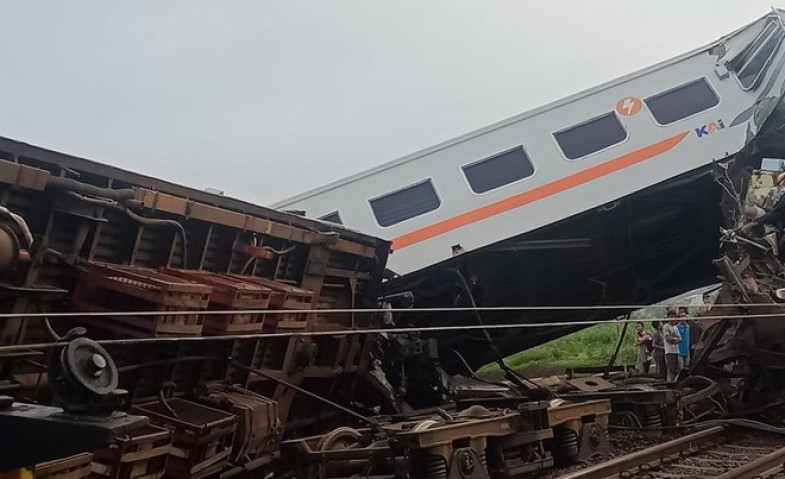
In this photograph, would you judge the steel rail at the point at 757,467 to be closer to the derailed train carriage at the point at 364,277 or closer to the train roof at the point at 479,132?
the derailed train carriage at the point at 364,277

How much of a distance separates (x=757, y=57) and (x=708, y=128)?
1.28 meters

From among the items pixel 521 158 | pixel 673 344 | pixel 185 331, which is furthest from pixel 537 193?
pixel 185 331

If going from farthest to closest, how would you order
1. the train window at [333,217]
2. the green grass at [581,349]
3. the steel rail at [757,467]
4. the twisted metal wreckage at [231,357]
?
the green grass at [581,349]
the train window at [333,217]
the steel rail at [757,467]
the twisted metal wreckage at [231,357]

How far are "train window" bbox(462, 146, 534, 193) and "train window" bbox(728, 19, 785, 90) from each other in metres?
2.83

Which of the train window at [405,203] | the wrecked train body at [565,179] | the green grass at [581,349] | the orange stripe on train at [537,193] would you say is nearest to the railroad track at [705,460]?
the wrecked train body at [565,179]

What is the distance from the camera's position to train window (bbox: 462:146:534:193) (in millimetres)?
8492

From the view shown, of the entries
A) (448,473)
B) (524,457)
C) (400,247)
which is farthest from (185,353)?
(400,247)

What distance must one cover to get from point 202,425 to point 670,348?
6783 millimetres

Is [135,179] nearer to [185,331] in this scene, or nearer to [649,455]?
[185,331]

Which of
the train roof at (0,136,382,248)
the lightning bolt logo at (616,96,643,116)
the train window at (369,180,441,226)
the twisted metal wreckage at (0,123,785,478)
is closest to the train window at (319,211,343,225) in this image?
the train window at (369,180,441,226)

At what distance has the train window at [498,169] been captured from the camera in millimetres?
8492

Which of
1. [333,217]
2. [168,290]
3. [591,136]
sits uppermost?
[591,136]

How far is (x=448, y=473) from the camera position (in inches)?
156

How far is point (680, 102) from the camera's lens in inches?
338
